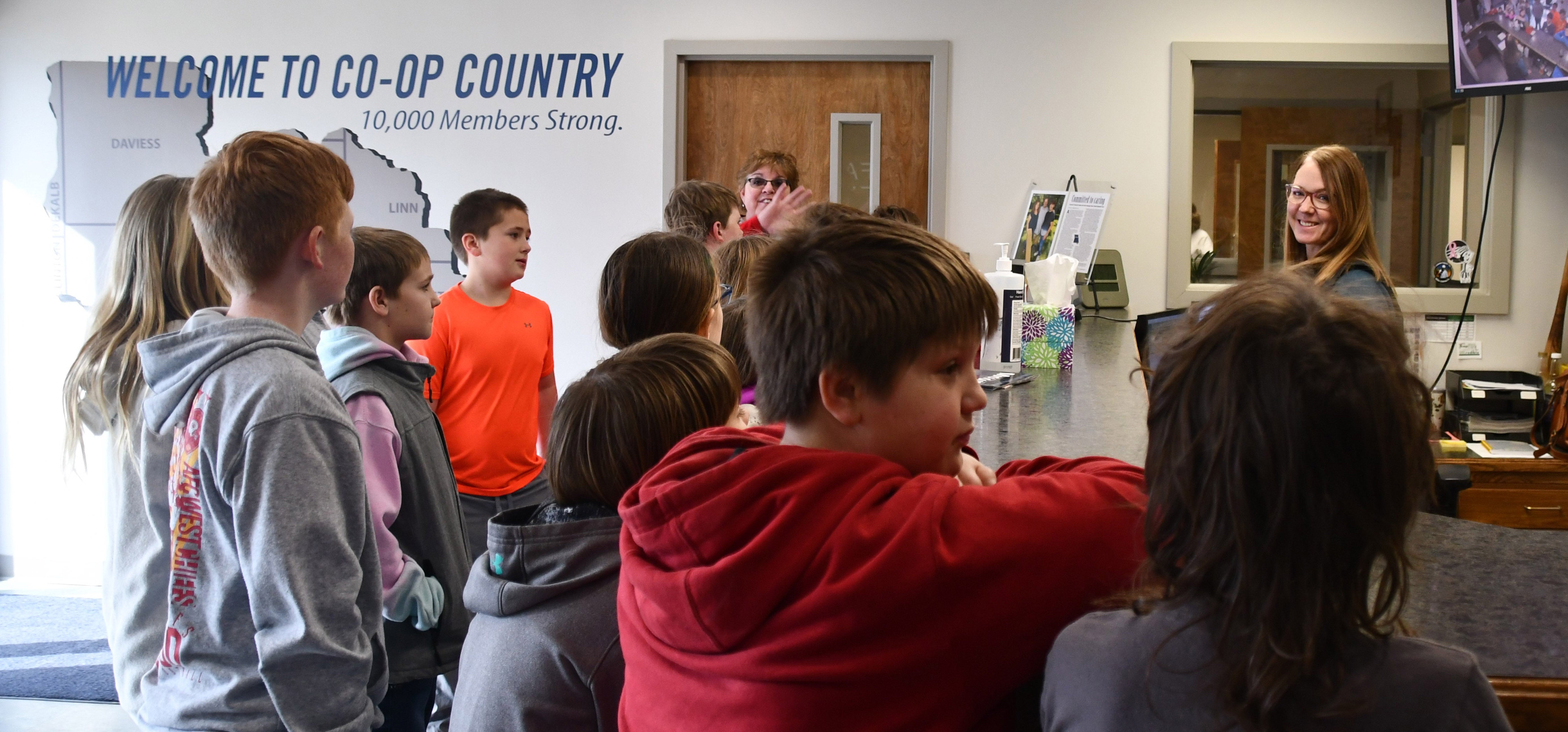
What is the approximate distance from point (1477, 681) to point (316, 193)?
134 cm

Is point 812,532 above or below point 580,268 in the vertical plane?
below

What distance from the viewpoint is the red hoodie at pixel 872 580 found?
26.0 inches

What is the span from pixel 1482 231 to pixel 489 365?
3779 mm

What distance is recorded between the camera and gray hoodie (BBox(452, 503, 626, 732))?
107 centimetres

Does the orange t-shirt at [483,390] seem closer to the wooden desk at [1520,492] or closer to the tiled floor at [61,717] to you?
the tiled floor at [61,717]

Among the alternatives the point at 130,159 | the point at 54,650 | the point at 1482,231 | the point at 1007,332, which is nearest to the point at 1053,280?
the point at 1007,332

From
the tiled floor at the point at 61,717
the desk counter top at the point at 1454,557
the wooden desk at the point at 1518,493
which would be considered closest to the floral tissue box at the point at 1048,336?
the desk counter top at the point at 1454,557

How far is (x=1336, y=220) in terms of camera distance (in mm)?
2398

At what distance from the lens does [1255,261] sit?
4.44 meters

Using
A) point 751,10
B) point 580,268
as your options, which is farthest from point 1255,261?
point 580,268

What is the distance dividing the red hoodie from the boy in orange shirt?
85.8 inches

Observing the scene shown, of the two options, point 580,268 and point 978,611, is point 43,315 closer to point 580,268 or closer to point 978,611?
point 580,268

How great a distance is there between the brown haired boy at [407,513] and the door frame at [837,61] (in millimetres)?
2788

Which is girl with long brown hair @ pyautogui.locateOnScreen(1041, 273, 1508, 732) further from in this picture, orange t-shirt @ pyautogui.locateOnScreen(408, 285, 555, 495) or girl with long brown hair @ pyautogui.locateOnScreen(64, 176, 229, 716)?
orange t-shirt @ pyautogui.locateOnScreen(408, 285, 555, 495)
